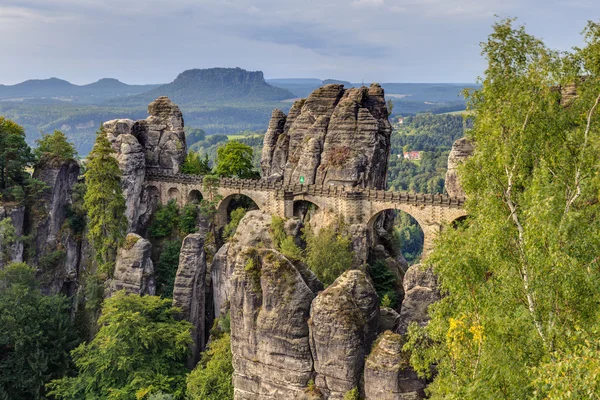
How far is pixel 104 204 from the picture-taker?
147ft

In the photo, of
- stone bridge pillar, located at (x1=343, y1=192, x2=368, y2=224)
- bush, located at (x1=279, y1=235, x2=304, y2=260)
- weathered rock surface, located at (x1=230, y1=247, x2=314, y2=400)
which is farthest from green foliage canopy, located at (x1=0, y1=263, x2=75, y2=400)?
stone bridge pillar, located at (x1=343, y1=192, x2=368, y2=224)

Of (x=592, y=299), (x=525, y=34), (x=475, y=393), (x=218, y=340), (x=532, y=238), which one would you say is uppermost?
(x=525, y=34)

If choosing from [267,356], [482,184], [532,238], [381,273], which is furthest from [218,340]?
[532,238]

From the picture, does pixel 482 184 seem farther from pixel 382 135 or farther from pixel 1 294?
pixel 1 294

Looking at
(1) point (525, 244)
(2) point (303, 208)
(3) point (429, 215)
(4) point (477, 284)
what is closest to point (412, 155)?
(2) point (303, 208)

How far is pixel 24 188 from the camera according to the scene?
47.5m

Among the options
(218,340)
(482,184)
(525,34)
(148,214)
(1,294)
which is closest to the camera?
(482,184)

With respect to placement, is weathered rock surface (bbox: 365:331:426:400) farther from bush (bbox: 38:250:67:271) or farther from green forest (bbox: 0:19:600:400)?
bush (bbox: 38:250:67:271)

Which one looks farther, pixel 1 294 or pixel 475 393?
pixel 1 294

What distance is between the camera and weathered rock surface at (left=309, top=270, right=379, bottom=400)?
2333cm

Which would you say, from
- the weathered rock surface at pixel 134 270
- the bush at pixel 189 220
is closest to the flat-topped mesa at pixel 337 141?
the bush at pixel 189 220

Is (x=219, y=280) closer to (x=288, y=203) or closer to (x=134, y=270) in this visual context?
(x=134, y=270)

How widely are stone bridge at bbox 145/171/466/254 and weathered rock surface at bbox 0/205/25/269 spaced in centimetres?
1231

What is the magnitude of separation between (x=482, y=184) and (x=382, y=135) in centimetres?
2903
